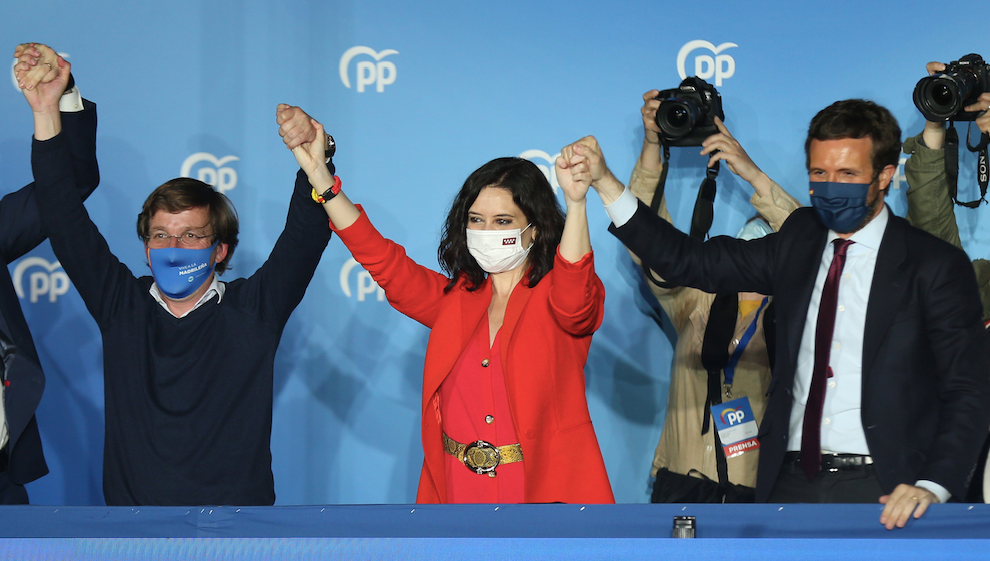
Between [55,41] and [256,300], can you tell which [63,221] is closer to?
[256,300]

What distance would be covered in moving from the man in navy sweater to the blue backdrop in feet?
3.29

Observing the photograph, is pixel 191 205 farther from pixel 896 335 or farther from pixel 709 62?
pixel 709 62

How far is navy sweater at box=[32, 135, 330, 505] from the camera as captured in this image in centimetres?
206

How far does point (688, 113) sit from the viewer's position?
270 centimetres

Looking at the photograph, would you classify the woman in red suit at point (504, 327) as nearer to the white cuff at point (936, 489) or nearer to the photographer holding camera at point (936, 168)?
the white cuff at point (936, 489)

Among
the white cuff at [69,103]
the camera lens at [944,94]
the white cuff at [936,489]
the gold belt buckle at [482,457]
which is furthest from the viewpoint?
the camera lens at [944,94]

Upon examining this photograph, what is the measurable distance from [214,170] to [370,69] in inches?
25.1

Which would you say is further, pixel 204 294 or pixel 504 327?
pixel 204 294

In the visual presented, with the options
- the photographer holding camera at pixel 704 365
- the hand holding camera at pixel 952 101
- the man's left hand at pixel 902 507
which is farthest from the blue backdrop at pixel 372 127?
the man's left hand at pixel 902 507

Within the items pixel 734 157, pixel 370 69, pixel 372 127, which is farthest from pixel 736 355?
pixel 370 69

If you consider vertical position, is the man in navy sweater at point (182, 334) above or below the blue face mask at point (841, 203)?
below

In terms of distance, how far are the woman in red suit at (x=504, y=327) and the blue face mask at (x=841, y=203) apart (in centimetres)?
Answer: 47

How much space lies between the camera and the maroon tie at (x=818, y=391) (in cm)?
181

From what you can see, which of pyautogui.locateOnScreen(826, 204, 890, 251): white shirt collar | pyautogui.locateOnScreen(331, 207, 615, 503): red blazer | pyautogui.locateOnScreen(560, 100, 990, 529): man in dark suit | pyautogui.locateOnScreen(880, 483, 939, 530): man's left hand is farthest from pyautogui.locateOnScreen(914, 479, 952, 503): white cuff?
pyautogui.locateOnScreen(331, 207, 615, 503): red blazer
